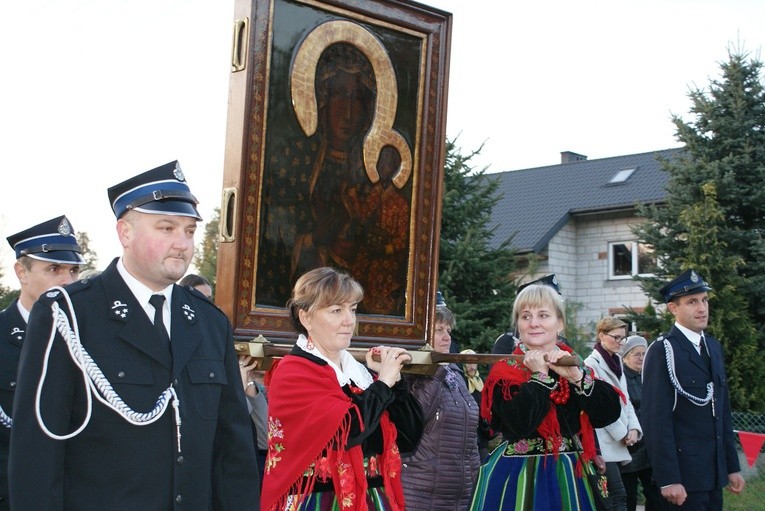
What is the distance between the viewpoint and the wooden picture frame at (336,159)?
13.9ft

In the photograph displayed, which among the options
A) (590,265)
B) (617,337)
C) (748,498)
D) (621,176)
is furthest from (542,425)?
Answer: (621,176)

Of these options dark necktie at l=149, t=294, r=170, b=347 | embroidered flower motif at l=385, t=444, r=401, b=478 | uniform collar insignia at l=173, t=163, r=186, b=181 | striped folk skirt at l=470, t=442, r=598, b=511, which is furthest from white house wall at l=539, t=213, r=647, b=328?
dark necktie at l=149, t=294, r=170, b=347

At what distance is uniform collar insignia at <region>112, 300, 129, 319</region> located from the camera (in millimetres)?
2900

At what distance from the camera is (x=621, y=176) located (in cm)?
2858

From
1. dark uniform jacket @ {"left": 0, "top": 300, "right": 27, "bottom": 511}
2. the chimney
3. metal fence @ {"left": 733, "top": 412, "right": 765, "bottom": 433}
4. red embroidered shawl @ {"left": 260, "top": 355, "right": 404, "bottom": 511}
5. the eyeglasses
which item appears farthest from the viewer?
the chimney

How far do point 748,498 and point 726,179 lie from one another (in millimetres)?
7298

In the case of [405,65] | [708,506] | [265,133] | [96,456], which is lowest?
[708,506]

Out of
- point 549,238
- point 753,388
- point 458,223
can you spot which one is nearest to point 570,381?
point 458,223

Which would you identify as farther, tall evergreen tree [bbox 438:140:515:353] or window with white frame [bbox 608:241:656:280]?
window with white frame [bbox 608:241:656:280]

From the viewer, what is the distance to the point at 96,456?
109 inches

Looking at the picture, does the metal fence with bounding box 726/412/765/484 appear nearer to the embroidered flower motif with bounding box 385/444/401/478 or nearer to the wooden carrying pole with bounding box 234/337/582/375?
the wooden carrying pole with bounding box 234/337/582/375

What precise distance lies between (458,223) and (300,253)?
29.6 feet

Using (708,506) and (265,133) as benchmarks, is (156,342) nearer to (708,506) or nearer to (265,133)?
(265,133)

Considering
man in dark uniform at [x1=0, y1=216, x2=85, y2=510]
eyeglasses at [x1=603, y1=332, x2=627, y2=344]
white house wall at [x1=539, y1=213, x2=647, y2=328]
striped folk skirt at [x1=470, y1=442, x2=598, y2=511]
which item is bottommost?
striped folk skirt at [x1=470, y1=442, x2=598, y2=511]
